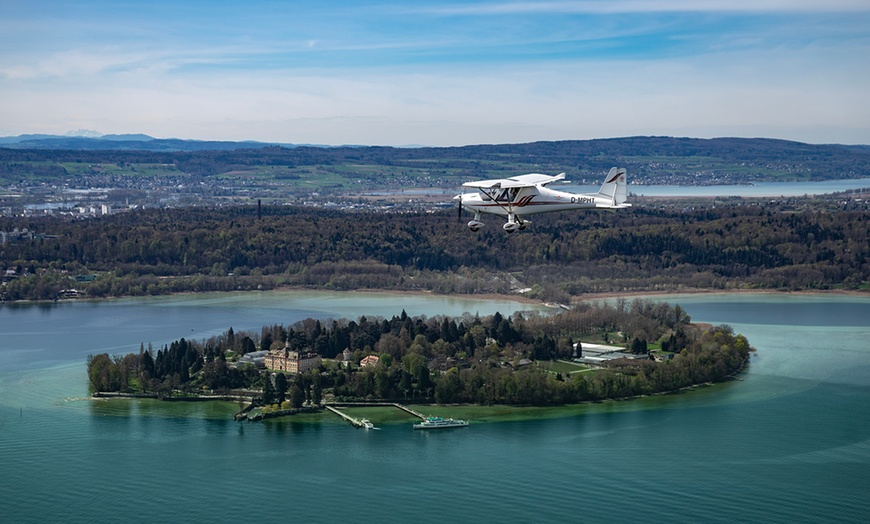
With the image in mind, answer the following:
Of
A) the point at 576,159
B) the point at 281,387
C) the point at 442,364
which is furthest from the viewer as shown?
the point at 576,159

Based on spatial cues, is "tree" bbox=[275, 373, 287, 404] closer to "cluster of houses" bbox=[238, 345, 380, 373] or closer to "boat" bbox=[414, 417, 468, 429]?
"cluster of houses" bbox=[238, 345, 380, 373]

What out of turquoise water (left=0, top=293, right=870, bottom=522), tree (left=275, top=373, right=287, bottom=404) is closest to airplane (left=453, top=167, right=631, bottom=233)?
turquoise water (left=0, top=293, right=870, bottom=522)

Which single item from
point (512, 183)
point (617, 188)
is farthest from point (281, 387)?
point (617, 188)

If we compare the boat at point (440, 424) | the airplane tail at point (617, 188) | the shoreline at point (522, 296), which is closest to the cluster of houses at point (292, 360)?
the boat at point (440, 424)

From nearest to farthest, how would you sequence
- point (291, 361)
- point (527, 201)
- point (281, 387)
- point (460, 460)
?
point (527, 201), point (460, 460), point (281, 387), point (291, 361)

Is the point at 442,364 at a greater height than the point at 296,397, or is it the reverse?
the point at 442,364

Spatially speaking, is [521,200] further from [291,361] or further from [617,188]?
[291,361]

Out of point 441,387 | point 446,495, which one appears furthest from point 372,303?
point 446,495

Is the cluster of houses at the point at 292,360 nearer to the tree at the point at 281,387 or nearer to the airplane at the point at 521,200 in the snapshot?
the tree at the point at 281,387
